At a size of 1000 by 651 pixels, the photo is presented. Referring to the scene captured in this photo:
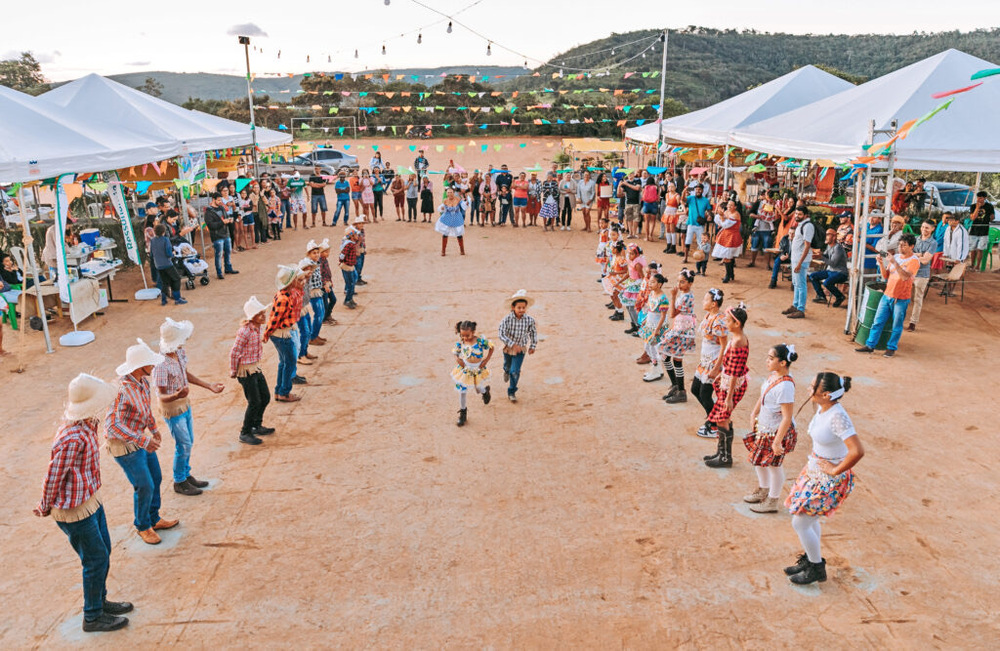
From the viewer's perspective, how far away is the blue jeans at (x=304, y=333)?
9.30 metres

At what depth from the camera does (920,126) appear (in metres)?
10.1

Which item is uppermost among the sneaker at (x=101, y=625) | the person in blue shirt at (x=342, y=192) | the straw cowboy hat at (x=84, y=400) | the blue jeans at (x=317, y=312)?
the person in blue shirt at (x=342, y=192)

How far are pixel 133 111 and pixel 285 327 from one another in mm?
9693

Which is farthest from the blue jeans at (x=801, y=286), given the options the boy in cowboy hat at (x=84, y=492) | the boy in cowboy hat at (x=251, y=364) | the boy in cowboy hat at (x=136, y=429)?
the boy in cowboy hat at (x=84, y=492)

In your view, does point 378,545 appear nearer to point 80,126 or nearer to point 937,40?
point 80,126

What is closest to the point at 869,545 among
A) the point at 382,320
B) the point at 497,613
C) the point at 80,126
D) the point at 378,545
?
the point at 497,613

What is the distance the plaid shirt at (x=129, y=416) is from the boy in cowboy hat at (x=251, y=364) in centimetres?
161

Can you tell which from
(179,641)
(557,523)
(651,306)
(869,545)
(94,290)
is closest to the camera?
(179,641)

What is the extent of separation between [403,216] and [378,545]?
18.1 meters

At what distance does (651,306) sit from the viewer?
851cm

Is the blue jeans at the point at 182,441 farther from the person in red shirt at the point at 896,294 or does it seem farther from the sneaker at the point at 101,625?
the person in red shirt at the point at 896,294

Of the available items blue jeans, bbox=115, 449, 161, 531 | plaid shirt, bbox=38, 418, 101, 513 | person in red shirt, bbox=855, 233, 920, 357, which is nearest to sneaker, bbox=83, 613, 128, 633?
plaid shirt, bbox=38, 418, 101, 513

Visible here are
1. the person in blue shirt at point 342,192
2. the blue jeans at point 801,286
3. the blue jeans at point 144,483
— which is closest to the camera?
the blue jeans at point 144,483

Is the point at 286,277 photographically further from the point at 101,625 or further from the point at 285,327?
the point at 101,625
